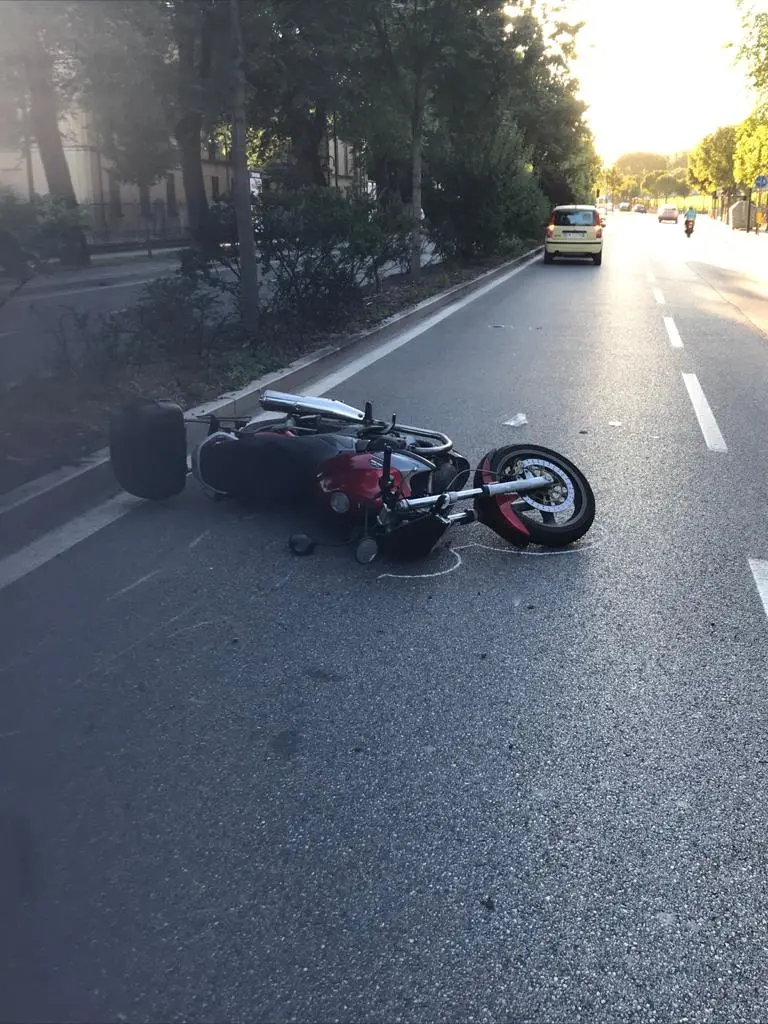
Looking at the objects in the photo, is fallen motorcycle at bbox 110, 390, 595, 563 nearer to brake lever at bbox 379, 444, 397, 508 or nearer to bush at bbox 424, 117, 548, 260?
brake lever at bbox 379, 444, 397, 508

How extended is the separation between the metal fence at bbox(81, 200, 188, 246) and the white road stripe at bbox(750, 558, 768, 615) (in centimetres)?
3946

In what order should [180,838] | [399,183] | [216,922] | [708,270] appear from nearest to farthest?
[216,922], [180,838], [708,270], [399,183]

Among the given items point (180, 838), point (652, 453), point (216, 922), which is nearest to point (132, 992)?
point (216, 922)

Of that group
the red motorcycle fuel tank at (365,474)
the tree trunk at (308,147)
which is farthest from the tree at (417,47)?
the red motorcycle fuel tank at (365,474)

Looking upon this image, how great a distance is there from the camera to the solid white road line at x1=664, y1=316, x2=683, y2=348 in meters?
13.4

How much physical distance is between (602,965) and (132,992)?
1138mm

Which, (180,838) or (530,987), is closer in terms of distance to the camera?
(530,987)

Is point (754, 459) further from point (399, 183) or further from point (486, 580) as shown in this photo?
point (399, 183)

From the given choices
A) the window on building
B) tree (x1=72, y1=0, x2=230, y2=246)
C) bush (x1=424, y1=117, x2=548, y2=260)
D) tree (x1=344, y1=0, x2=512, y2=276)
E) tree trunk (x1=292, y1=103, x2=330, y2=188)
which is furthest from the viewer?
the window on building

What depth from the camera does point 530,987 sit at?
2.38m

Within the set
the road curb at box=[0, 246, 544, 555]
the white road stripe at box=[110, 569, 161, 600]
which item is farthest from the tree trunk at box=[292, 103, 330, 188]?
the white road stripe at box=[110, 569, 161, 600]

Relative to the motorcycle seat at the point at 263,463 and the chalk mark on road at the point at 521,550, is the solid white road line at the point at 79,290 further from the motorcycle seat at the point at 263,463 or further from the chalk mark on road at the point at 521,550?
the chalk mark on road at the point at 521,550

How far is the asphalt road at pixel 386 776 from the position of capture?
2.43 metres

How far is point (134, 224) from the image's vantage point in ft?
150
